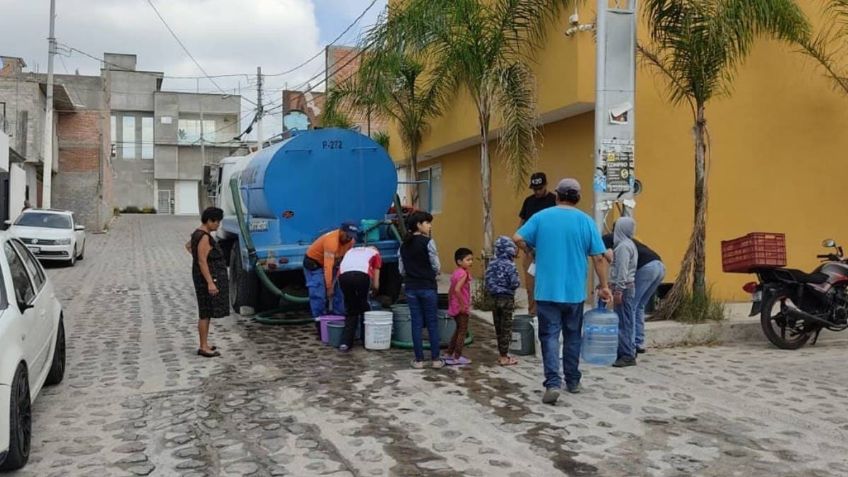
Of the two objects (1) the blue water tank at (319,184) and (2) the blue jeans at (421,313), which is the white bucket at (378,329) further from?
(1) the blue water tank at (319,184)

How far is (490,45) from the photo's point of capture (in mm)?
10648

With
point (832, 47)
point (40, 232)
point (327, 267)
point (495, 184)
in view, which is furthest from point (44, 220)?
point (832, 47)

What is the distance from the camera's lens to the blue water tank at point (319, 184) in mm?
9852

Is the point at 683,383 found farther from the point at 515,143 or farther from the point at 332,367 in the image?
A: the point at 515,143

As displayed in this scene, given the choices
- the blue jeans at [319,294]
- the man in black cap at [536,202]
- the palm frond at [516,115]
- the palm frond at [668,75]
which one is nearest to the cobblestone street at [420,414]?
the blue jeans at [319,294]

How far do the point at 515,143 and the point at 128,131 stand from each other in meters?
55.1

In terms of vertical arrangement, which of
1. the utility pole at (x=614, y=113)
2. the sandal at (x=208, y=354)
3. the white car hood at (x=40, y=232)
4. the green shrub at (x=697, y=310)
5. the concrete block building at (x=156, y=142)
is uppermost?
the concrete block building at (x=156, y=142)

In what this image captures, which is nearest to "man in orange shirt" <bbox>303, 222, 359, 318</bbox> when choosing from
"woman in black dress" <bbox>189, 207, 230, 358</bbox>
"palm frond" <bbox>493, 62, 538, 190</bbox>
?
"woman in black dress" <bbox>189, 207, 230, 358</bbox>

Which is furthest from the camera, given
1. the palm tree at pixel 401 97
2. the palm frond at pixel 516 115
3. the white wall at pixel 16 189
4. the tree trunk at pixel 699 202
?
the white wall at pixel 16 189

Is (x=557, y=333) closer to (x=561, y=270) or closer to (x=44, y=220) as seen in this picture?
(x=561, y=270)

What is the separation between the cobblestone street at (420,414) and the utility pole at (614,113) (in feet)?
5.89

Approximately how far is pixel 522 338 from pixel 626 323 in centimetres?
117

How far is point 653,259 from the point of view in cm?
761

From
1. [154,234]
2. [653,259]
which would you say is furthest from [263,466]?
[154,234]
